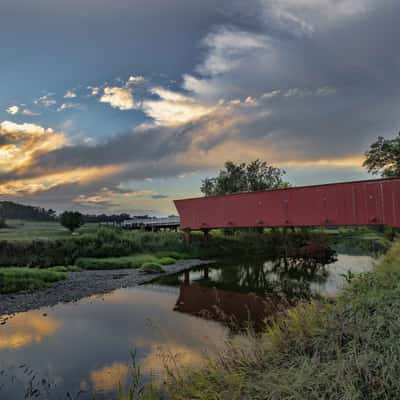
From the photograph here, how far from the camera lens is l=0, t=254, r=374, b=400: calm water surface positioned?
5188 millimetres

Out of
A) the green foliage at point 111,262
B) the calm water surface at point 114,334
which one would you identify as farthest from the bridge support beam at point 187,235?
the calm water surface at point 114,334

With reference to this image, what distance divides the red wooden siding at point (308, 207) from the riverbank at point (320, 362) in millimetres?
11520

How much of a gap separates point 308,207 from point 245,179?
17.9 metres

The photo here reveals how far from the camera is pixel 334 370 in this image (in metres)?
2.84

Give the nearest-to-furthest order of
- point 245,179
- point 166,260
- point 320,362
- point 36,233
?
point 320,362, point 166,260, point 36,233, point 245,179

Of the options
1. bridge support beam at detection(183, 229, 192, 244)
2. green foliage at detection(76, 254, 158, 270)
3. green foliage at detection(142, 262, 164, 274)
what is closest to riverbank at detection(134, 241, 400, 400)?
green foliage at detection(142, 262, 164, 274)

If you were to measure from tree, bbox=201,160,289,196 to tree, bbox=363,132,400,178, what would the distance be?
9.33m

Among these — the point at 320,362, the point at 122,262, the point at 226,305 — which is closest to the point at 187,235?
the point at 122,262

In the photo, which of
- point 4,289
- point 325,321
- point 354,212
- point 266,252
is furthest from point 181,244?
point 325,321

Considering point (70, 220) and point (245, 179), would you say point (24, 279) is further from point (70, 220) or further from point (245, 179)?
point (245, 179)

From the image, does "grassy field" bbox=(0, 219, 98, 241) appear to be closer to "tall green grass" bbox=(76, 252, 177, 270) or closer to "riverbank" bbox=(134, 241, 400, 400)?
"tall green grass" bbox=(76, 252, 177, 270)

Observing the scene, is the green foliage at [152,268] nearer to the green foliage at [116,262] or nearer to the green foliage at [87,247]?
the green foliage at [116,262]

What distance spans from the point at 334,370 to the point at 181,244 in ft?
70.1

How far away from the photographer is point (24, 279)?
468 inches
